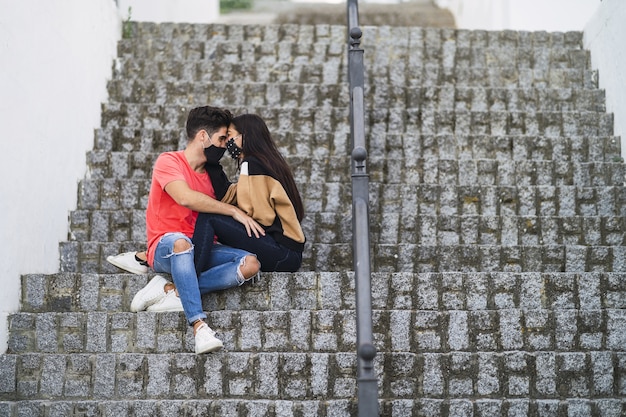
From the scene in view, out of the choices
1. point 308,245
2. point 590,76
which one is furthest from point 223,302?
point 590,76

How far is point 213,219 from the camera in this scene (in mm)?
5039

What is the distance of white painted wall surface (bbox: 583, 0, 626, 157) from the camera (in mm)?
6465

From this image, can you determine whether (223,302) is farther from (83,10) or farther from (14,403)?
(83,10)

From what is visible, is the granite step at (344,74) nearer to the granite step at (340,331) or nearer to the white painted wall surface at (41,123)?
the white painted wall surface at (41,123)

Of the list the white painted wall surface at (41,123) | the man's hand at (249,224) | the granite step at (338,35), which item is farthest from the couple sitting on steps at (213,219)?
the granite step at (338,35)

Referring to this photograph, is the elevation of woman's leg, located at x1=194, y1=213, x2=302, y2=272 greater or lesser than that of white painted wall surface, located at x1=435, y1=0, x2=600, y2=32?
lesser

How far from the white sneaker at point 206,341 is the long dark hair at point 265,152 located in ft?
2.99

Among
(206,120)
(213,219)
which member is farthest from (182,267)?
(206,120)

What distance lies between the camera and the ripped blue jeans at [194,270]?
473cm

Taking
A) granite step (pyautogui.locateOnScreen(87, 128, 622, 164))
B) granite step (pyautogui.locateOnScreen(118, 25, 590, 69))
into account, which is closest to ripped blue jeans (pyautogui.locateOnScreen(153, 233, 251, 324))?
granite step (pyautogui.locateOnScreen(87, 128, 622, 164))

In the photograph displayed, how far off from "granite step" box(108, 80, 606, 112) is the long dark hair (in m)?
1.52

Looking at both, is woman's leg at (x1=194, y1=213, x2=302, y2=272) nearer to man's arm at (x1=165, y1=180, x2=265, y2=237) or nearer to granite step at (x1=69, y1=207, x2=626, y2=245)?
man's arm at (x1=165, y1=180, x2=265, y2=237)

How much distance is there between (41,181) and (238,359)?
1.70m

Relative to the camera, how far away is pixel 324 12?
1212 cm
